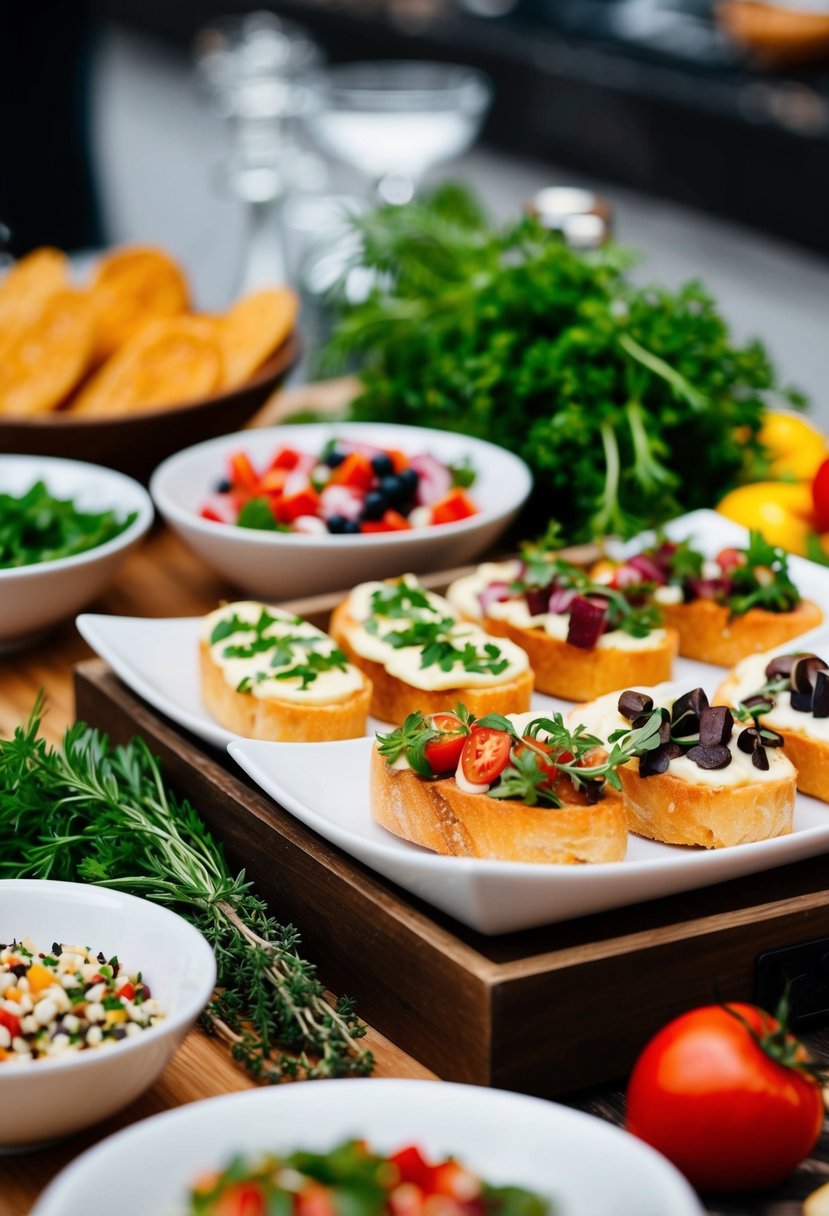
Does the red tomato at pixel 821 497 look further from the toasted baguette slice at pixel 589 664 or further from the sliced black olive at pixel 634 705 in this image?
the sliced black olive at pixel 634 705

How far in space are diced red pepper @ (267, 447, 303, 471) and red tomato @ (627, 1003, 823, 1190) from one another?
4.64 ft

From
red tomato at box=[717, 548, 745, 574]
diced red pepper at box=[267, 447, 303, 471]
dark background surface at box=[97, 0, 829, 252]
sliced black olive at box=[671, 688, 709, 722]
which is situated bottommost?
dark background surface at box=[97, 0, 829, 252]

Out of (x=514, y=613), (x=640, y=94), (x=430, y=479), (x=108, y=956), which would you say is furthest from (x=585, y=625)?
(x=640, y=94)

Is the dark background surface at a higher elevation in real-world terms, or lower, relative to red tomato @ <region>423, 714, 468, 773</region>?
lower

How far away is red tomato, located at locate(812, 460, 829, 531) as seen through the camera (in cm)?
231

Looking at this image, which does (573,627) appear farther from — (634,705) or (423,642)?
(634,705)

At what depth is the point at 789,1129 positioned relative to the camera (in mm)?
1162

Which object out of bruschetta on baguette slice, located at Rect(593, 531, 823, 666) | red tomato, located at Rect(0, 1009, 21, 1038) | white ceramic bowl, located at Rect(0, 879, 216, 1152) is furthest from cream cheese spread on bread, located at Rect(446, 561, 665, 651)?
red tomato, located at Rect(0, 1009, 21, 1038)

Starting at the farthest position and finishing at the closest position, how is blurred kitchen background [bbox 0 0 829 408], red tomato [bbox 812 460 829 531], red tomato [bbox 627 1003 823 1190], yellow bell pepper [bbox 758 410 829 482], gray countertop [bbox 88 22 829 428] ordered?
blurred kitchen background [bbox 0 0 829 408] < gray countertop [bbox 88 22 829 428] < yellow bell pepper [bbox 758 410 829 482] < red tomato [bbox 812 460 829 531] < red tomato [bbox 627 1003 823 1190]

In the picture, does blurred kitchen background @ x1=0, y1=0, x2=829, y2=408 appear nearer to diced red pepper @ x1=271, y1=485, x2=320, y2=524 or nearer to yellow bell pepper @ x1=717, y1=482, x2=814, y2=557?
yellow bell pepper @ x1=717, y1=482, x2=814, y2=557

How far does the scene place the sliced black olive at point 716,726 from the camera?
152 cm

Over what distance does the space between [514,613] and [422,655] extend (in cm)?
23

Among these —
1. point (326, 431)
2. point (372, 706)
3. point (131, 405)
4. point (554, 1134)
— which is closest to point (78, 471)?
point (131, 405)

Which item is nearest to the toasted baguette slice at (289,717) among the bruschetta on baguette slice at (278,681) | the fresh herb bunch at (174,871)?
the bruschetta on baguette slice at (278,681)
